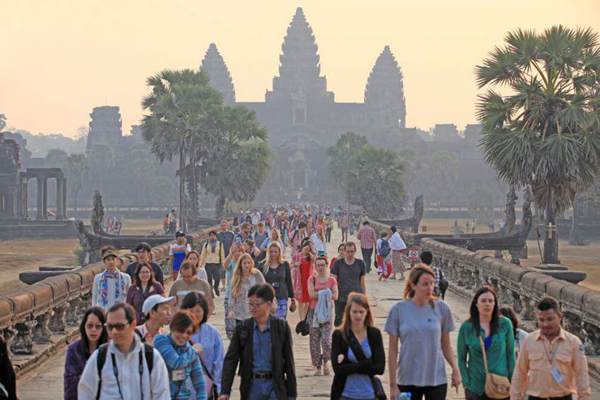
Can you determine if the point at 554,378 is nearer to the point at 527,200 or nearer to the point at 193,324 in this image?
the point at 193,324

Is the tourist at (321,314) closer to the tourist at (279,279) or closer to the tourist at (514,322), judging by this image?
the tourist at (279,279)

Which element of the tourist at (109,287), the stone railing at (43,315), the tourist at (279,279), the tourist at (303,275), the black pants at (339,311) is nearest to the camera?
the tourist at (109,287)

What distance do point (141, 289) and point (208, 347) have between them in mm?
2908

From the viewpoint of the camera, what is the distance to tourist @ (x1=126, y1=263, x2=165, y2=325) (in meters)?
10.5

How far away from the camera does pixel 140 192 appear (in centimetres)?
12062

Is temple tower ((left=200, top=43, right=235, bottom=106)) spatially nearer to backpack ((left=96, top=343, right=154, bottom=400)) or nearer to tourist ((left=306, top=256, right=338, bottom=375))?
tourist ((left=306, top=256, right=338, bottom=375))

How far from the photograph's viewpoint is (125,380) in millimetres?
6273

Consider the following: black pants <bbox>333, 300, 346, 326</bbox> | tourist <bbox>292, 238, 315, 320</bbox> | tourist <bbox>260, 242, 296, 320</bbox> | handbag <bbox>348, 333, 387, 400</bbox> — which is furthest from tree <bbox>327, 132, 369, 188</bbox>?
handbag <bbox>348, 333, 387, 400</bbox>

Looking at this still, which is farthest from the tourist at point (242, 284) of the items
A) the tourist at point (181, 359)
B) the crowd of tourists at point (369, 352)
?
the tourist at point (181, 359)

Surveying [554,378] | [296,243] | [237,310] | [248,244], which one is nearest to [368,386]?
[554,378]

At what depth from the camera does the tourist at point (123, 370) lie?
6.28 metres

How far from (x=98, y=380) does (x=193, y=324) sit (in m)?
0.97

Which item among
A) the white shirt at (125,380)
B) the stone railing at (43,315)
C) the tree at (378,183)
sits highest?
the tree at (378,183)

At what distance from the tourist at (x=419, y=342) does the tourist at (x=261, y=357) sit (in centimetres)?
72
